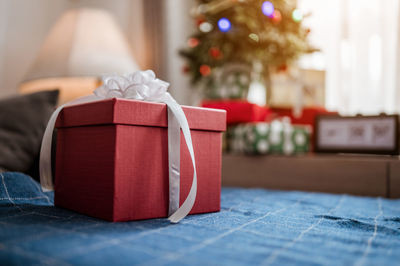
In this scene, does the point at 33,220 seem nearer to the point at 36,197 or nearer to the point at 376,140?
the point at 36,197

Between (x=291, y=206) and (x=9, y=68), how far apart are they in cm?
156

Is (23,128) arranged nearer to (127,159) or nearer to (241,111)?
(127,159)

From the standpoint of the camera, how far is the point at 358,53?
1779 mm

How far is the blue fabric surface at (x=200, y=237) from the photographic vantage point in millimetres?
395

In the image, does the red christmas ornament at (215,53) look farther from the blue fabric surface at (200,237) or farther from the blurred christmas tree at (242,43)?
the blue fabric surface at (200,237)

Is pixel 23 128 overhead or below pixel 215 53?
below

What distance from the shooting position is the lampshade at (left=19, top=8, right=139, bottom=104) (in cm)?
150

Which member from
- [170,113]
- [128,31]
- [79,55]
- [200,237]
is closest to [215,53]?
[79,55]

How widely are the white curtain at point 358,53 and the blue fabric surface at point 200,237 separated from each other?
3.81 feet

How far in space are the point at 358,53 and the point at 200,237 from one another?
1619mm

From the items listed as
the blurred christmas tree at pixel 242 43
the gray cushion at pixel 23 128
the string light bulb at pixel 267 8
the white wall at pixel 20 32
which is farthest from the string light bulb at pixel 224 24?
the white wall at pixel 20 32

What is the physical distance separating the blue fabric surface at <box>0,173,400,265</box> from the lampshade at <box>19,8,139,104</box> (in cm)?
84

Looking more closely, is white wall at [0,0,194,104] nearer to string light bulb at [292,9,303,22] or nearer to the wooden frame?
string light bulb at [292,9,303,22]

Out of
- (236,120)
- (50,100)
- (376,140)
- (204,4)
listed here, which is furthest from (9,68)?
(376,140)
